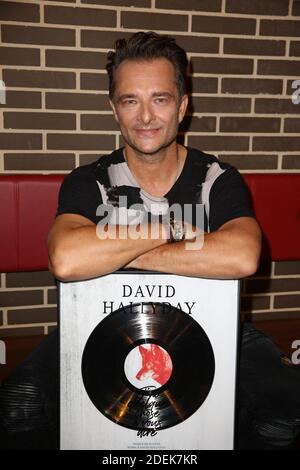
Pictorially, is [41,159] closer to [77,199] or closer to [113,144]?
[113,144]

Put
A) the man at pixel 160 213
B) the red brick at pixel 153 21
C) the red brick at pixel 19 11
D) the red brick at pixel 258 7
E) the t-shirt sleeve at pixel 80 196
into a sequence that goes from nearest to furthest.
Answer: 1. the man at pixel 160 213
2. the t-shirt sleeve at pixel 80 196
3. the red brick at pixel 19 11
4. the red brick at pixel 153 21
5. the red brick at pixel 258 7

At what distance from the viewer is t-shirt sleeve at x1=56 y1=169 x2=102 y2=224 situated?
1.61 meters

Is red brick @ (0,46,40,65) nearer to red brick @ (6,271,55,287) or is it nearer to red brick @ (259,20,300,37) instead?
red brick @ (6,271,55,287)

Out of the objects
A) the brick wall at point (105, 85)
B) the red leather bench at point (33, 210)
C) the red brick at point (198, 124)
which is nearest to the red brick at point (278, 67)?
the brick wall at point (105, 85)

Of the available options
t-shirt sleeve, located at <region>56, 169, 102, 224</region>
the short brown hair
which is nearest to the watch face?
t-shirt sleeve, located at <region>56, 169, 102, 224</region>

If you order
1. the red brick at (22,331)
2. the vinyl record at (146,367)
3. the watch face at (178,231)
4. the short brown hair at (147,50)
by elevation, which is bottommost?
the red brick at (22,331)

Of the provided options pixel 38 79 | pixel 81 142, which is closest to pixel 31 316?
pixel 81 142

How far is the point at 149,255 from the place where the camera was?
137 cm

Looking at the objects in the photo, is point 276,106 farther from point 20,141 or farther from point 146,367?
point 146,367

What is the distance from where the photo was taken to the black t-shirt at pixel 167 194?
1640 millimetres

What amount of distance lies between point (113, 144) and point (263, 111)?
→ 74cm

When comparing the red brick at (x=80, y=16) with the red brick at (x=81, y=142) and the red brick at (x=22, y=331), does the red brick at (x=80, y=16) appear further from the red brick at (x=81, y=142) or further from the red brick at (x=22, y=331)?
the red brick at (x=22, y=331)

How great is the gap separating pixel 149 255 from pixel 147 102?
0.59 meters

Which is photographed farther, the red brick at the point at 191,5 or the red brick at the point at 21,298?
the red brick at the point at 21,298
